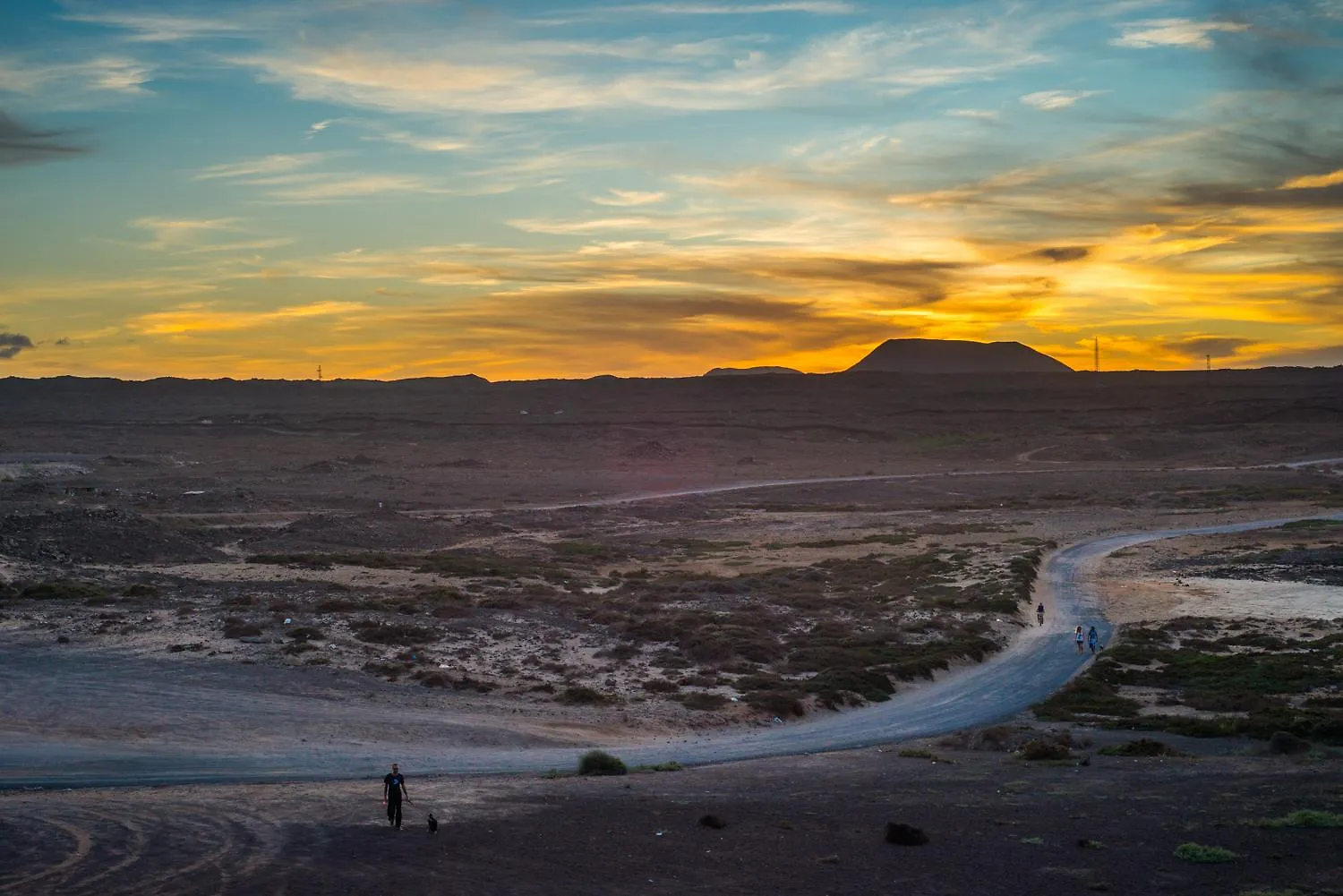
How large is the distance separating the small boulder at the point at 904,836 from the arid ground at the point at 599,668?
0.29 meters

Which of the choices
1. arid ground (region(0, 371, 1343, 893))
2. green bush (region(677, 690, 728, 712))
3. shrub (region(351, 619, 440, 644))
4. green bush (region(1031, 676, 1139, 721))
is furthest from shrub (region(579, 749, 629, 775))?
shrub (region(351, 619, 440, 644))

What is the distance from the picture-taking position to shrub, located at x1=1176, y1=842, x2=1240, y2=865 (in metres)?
21.3

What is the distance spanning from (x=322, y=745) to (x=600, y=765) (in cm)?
810

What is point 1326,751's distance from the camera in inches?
1173

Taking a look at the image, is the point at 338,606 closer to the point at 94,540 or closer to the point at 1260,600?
the point at 94,540

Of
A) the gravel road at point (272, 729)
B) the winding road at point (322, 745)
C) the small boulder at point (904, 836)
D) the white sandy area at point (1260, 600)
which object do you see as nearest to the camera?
the small boulder at point (904, 836)

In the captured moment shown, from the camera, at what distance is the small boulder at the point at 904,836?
74.8 feet

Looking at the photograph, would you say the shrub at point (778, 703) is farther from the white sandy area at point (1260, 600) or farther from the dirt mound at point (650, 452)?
the dirt mound at point (650, 452)

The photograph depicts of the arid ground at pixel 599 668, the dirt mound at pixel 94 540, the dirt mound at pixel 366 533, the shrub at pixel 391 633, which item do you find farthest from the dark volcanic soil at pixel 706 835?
the dirt mound at pixel 366 533

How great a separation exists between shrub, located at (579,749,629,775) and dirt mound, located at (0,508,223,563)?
43.1m

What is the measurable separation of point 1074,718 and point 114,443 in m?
175

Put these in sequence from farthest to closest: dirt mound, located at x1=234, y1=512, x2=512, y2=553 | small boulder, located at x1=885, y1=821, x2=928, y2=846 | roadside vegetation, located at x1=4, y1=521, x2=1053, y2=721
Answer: dirt mound, located at x1=234, y1=512, x2=512, y2=553 → roadside vegetation, located at x1=4, y1=521, x2=1053, y2=721 → small boulder, located at x1=885, y1=821, x2=928, y2=846

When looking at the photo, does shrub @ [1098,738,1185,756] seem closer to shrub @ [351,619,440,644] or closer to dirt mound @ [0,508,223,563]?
shrub @ [351,619,440,644]

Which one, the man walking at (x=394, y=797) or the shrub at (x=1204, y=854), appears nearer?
the shrub at (x=1204, y=854)
